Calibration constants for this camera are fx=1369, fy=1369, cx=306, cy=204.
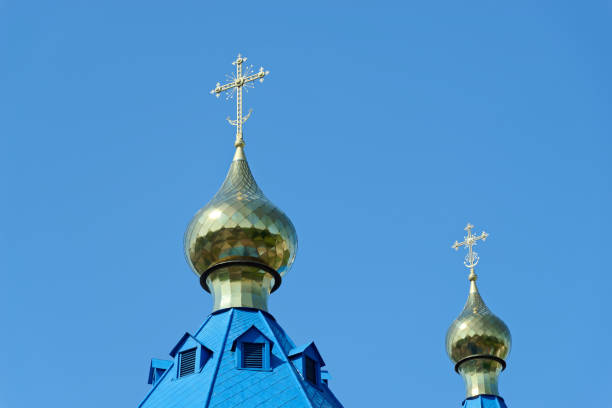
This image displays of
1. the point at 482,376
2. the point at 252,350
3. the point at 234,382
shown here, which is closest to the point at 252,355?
the point at 252,350

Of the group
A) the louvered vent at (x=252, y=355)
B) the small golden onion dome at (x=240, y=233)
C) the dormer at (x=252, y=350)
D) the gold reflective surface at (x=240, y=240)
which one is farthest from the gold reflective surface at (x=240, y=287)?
the louvered vent at (x=252, y=355)

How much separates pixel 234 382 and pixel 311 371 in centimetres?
131

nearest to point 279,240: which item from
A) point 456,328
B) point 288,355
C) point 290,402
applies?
point 288,355

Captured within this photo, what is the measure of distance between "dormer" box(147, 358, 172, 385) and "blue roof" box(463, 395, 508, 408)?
28.4 feet

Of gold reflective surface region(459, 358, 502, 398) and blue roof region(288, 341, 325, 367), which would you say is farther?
gold reflective surface region(459, 358, 502, 398)

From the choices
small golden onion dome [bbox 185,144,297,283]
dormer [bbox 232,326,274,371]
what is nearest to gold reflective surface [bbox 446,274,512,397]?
small golden onion dome [bbox 185,144,297,283]

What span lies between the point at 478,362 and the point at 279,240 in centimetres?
756

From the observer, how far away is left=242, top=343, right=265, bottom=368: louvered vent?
61.8ft

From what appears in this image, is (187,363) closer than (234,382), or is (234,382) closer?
(234,382)

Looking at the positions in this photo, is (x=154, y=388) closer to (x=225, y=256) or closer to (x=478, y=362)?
(x=225, y=256)

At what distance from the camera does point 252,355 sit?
1900 cm

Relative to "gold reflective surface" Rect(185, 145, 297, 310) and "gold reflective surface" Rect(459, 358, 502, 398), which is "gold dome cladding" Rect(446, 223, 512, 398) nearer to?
"gold reflective surface" Rect(459, 358, 502, 398)

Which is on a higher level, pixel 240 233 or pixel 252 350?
pixel 240 233

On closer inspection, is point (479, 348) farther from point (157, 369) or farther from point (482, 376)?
point (157, 369)
